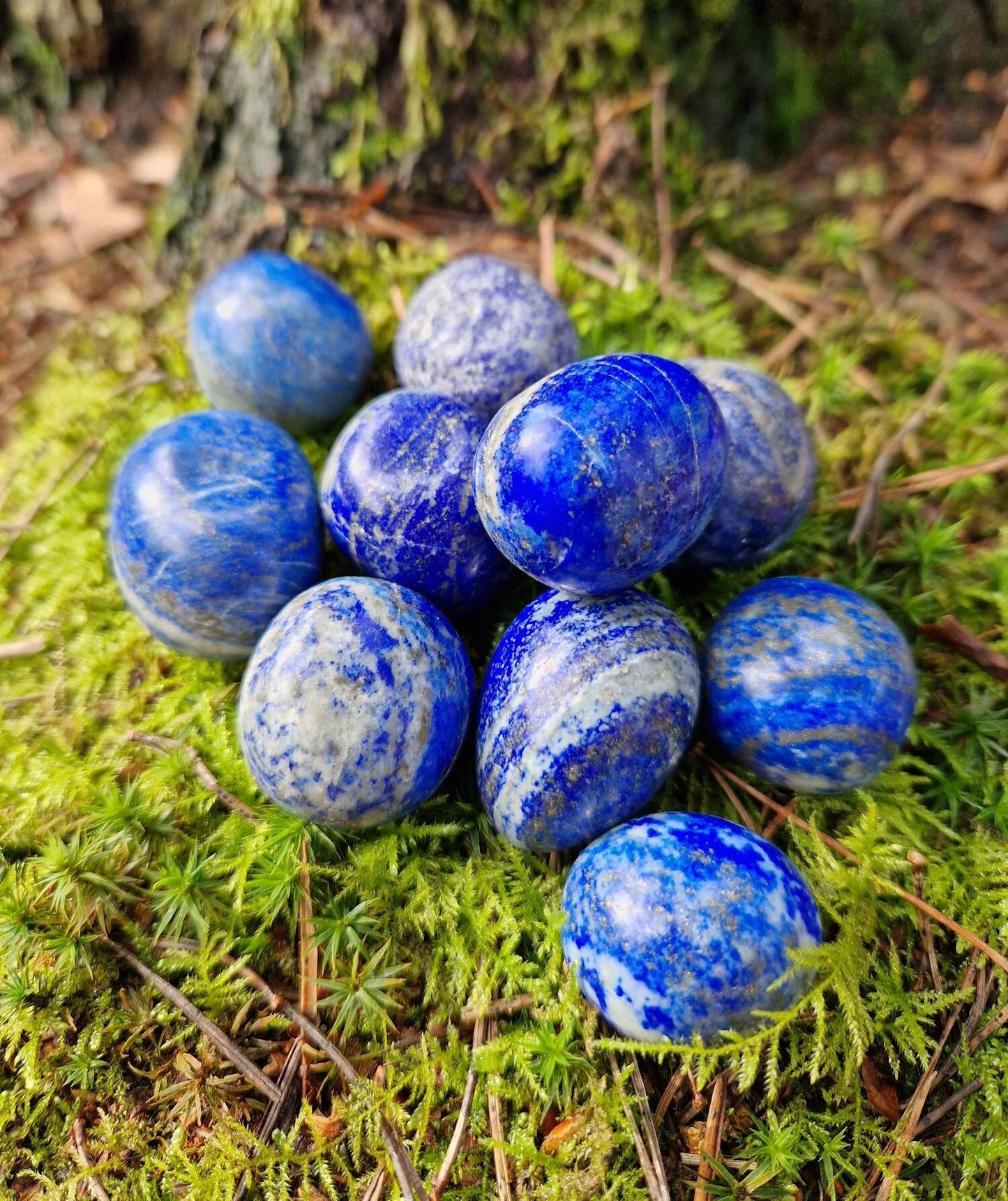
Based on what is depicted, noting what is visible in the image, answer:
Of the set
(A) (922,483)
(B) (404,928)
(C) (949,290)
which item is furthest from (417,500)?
(C) (949,290)

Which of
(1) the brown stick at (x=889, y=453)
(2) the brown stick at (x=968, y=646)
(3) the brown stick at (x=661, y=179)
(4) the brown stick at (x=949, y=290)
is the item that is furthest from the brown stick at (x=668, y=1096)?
(4) the brown stick at (x=949, y=290)

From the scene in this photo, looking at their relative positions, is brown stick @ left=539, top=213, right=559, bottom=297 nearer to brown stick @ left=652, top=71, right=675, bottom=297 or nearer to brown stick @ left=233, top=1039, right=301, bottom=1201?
brown stick @ left=652, top=71, right=675, bottom=297

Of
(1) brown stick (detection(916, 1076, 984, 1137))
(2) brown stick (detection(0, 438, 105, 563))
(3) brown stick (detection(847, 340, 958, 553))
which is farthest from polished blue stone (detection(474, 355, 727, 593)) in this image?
(2) brown stick (detection(0, 438, 105, 563))

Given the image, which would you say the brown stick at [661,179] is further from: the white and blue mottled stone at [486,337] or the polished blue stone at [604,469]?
the polished blue stone at [604,469]

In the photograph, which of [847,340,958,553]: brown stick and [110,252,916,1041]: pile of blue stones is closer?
[110,252,916,1041]: pile of blue stones

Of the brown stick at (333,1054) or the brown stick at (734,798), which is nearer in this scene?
the brown stick at (333,1054)

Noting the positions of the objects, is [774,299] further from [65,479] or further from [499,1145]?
[499,1145]
